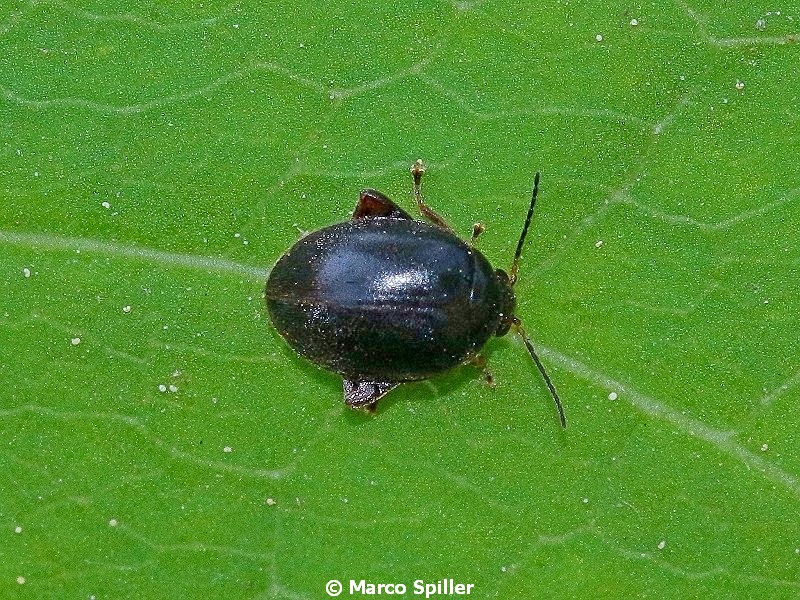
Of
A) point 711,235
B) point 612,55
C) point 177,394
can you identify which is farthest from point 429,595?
point 612,55

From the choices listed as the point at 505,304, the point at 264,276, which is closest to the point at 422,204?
the point at 505,304

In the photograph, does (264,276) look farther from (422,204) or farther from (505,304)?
(505,304)

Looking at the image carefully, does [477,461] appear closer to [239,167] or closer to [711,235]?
[711,235]

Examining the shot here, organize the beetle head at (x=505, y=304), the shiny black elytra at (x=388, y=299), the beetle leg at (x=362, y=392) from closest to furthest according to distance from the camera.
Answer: the shiny black elytra at (x=388, y=299), the beetle head at (x=505, y=304), the beetle leg at (x=362, y=392)

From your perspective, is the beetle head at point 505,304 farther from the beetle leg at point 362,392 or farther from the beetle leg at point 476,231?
the beetle leg at point 362,392

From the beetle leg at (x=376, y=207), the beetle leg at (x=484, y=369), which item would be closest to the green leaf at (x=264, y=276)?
the beetle leg at (x=376, y=207)

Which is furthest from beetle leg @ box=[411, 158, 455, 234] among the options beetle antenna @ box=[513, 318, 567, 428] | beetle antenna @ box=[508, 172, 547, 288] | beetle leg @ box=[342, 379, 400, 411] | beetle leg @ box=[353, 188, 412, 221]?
beetle leg @ box=[342, 379, 400, 411]
